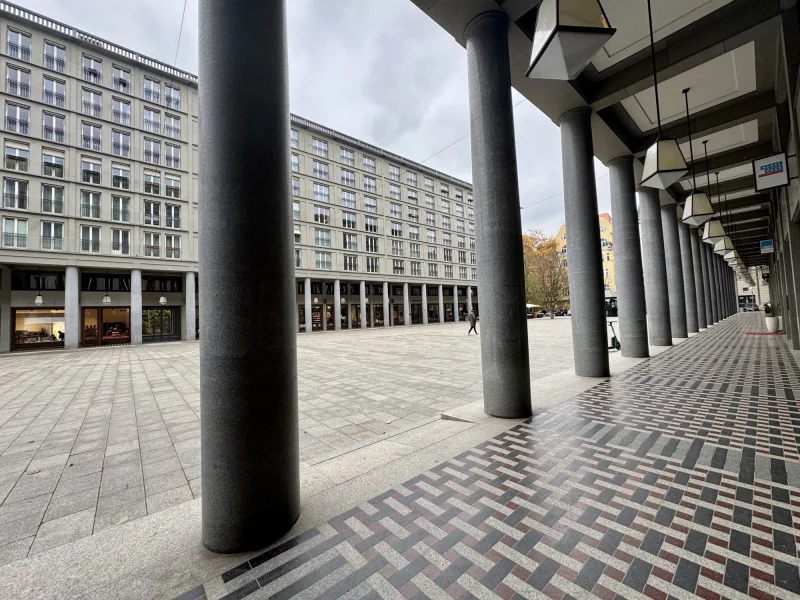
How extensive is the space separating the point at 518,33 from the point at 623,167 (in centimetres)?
660

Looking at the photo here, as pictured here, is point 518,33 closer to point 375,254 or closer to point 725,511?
point 725,511

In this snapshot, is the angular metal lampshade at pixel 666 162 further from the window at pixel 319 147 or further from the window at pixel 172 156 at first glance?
the window at pixel 319 147

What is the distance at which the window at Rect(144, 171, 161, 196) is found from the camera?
27172mm

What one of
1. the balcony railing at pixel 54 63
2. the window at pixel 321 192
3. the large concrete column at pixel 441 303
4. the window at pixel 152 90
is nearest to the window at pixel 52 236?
the balcony railing at pixel 54 63

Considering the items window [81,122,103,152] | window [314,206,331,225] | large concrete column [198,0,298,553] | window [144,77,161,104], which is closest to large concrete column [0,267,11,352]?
window [81,122,103,152]

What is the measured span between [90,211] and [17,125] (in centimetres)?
604

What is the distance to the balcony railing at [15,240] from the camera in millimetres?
21562

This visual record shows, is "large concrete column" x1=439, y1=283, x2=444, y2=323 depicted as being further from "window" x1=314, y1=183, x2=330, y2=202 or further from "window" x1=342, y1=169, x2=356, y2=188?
"window" x1=314, y1=183, x2=330, y2=202

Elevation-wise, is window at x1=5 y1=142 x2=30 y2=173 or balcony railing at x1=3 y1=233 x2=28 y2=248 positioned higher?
window at x1=5 y1=142 x2=30 y2=173

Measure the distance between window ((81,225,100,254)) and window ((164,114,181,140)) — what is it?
9.66 m

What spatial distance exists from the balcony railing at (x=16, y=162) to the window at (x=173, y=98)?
10.6m

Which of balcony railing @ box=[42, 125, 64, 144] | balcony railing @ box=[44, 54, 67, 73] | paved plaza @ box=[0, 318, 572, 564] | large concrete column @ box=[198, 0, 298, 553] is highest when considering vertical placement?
balcony railing @ box=[44, 54, 67, 73]

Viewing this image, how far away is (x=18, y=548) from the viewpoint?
104 inches

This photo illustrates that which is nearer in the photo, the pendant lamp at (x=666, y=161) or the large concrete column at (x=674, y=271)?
the pendant lamp at (x=666, y=161)
